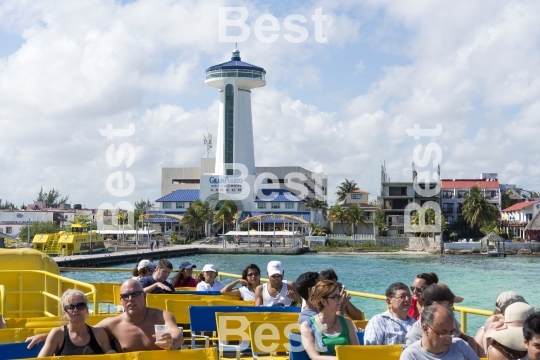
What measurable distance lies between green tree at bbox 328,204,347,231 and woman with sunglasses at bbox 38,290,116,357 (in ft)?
299

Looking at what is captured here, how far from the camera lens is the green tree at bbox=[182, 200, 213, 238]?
93062 mm

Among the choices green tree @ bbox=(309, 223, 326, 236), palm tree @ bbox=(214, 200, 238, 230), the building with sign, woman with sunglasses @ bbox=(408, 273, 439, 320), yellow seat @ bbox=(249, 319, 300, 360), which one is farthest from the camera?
the building with sign

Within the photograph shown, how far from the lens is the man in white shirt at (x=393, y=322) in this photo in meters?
6.00

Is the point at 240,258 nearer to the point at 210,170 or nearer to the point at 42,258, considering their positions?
the point at 210,170

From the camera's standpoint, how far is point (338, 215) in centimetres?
9606

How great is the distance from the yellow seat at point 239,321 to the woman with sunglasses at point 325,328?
128 cm

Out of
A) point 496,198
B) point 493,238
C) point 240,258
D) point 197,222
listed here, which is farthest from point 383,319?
point 496,198

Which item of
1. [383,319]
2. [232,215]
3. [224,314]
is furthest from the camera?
[232,215]

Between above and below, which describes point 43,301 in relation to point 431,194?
below

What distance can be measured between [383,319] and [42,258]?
6.40 m

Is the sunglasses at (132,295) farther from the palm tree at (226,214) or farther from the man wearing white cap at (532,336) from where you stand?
the palm tree at (226,214)

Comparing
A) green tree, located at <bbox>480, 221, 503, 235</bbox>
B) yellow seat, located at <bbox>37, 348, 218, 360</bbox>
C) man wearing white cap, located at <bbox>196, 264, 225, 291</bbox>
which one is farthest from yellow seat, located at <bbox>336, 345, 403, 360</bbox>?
green tree, located at <bbox>480, 221, 503, 235</bbox>

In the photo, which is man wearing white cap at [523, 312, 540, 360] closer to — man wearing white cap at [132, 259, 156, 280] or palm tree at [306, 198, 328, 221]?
man wearing white cap at [132, 259, 156, 280]

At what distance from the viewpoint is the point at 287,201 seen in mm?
99812
